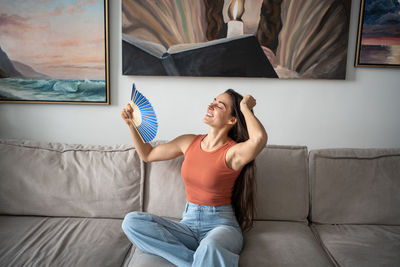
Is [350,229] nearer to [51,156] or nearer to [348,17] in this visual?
[348,17]

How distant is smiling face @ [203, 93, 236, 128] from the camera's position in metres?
1.62

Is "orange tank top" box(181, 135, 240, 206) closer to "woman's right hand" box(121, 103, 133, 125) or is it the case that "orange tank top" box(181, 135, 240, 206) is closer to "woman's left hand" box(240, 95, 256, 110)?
"woman's left hand" box(240, 95, 256, 110)

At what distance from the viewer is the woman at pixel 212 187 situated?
142 cm

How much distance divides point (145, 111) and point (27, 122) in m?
1.19

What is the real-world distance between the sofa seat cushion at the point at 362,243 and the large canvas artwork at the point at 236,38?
101 cm

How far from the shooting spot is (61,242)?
1.52 meters

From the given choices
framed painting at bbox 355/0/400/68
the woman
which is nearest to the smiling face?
the woman

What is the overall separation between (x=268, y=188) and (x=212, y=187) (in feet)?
1.33

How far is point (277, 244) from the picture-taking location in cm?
154

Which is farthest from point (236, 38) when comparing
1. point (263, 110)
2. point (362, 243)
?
point (362, 243)

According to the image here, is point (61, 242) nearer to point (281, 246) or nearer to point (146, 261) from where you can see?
point (146, 261)

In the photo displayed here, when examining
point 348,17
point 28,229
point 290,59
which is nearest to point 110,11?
point 290,59

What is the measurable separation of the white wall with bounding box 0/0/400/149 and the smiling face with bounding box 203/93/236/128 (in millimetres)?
519

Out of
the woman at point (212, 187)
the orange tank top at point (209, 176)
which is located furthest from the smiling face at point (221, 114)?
the orange tank top at point (209, 176)
